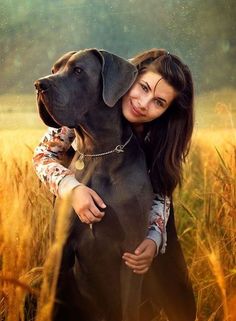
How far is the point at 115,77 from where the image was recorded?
1.40 m

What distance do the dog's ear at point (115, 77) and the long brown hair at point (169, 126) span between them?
0.42 feet

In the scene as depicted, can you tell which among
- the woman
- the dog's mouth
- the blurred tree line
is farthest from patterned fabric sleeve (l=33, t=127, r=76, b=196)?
the blurred tree line

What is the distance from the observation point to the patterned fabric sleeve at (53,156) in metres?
1.44

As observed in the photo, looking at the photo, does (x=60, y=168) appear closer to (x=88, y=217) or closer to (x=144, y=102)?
(x=88, y=217)

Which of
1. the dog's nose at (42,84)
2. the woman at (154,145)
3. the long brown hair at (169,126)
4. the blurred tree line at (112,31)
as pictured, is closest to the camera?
the dog's nose at (42,84)

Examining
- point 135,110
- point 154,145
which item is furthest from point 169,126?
point 135,110

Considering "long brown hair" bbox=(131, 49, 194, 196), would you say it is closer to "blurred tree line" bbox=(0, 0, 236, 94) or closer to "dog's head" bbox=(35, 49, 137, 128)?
"dog's head" bbox=(35, 49, 137, 128)

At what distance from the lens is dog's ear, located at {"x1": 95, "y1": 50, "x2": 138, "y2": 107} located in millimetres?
1395

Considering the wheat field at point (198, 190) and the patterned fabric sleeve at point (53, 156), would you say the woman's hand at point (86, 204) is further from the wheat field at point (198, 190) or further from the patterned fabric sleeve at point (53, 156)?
the wheat field at point (198, 190)

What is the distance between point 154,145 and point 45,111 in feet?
1.13

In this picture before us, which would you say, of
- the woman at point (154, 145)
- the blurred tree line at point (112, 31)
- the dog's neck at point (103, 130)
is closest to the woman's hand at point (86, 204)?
the woman at point (154, 145)

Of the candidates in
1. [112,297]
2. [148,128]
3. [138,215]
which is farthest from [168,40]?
[112,297]

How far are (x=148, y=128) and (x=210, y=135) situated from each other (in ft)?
1.61

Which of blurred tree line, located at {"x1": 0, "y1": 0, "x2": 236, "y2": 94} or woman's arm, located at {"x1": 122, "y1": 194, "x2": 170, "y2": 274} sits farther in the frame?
blurred tree line, located at {"x1": 0, "y1": 0, "x2": 236, "y2": 94}
